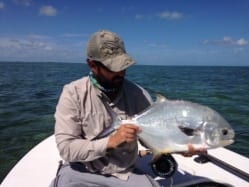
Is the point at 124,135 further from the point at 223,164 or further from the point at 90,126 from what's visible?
the point at 223,164

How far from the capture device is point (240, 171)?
372 centimetres

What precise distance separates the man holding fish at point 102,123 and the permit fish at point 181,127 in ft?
0.06

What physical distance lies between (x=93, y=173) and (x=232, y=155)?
2357 millimetres

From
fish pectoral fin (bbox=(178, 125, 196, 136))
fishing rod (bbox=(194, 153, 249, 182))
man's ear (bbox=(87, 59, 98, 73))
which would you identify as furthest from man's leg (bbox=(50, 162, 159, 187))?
fishing rod (bbox=(194, 153, 249, 182))

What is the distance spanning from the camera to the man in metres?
2.61

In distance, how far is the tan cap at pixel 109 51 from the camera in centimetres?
259

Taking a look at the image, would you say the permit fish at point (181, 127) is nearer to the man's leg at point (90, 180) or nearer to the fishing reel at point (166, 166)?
the man's leg at point (90, 180)

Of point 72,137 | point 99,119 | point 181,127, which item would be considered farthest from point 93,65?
point 181,127

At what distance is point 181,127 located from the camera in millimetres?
2408

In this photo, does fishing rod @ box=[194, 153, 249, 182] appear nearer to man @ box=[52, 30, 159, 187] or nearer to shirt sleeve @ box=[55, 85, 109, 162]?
man @ box=[52, 30, 159, 187]

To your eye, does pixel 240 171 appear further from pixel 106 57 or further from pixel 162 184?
pixel 106 57

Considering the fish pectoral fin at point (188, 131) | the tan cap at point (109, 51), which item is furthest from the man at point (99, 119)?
the fish pectoral fin at point (188, 131)

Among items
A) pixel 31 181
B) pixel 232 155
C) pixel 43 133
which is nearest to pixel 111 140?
pixel 31 181

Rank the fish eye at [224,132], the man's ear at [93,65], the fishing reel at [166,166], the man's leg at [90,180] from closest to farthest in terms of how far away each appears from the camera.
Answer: the fish eye at [224,132]
the man's ear at [93,65]
the man's leg at [90,180]
the fishing reel at [166,166]
